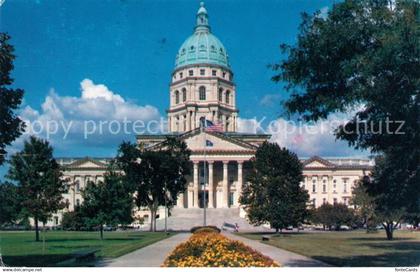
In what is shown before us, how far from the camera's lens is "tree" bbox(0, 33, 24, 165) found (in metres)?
20.8

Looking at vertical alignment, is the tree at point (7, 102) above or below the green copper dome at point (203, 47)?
below

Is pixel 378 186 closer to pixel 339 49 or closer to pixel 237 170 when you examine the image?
pixel 339 49

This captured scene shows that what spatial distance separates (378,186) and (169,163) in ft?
153

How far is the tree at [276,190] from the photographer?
65125 millimetres

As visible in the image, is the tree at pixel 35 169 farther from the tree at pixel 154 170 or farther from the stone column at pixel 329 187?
the stone column at pixel 329 187

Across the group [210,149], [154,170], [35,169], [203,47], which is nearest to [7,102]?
[35,169]

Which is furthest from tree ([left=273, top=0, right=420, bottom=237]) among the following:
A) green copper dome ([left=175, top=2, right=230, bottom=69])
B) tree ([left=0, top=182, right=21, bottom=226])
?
green copper dome ([left=175, top=2, right=230, bottom=69])

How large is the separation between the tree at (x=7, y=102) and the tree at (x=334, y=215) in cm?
6909

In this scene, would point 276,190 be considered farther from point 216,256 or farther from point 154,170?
point 216,256

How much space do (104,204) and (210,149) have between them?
205 ft

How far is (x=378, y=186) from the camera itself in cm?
3111

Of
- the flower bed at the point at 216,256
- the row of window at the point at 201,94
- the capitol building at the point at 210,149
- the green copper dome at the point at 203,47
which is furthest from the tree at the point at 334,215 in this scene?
A: the flower bed at the point at 216,256

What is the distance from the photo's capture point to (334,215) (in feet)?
286

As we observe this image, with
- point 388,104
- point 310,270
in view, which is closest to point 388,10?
point 388,104
